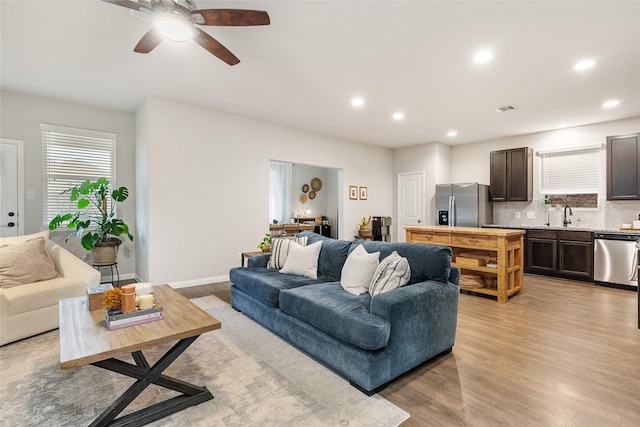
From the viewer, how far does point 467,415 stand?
183 cm

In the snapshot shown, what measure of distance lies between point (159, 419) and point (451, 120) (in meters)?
5.69

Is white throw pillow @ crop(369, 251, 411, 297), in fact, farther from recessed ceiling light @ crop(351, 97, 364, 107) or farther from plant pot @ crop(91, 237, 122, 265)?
plant pot @ crop(91, 237, 122, 265)

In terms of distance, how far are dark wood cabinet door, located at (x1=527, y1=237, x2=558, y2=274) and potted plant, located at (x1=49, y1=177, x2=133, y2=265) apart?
6.71 metres

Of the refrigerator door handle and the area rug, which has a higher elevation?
the refrigerator door handle

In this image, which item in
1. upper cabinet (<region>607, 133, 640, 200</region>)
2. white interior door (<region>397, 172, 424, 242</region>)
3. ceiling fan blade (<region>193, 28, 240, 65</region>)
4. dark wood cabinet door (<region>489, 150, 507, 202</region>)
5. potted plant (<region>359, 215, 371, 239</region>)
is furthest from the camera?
white interior door (<region>397, 172, 424, 242</region>)

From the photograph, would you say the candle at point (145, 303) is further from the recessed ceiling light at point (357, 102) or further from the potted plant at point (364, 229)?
the potted plant at point (364, 229)

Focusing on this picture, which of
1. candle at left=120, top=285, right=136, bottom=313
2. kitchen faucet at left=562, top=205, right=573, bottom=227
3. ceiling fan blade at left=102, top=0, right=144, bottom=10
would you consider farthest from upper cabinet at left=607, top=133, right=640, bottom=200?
candle at left=120, top=285, right=136, bottom=313

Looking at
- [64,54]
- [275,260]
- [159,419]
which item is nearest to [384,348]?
[159,419]

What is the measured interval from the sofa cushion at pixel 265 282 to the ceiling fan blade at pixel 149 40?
225 centimetres

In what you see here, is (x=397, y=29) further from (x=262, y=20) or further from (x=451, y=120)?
(x=451, y=120)

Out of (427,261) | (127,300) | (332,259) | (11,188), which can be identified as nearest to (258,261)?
(332,259)

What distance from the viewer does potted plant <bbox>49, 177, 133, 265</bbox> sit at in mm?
4309

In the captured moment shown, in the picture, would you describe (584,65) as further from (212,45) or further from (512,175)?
(212,45)

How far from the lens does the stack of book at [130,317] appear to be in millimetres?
1831
